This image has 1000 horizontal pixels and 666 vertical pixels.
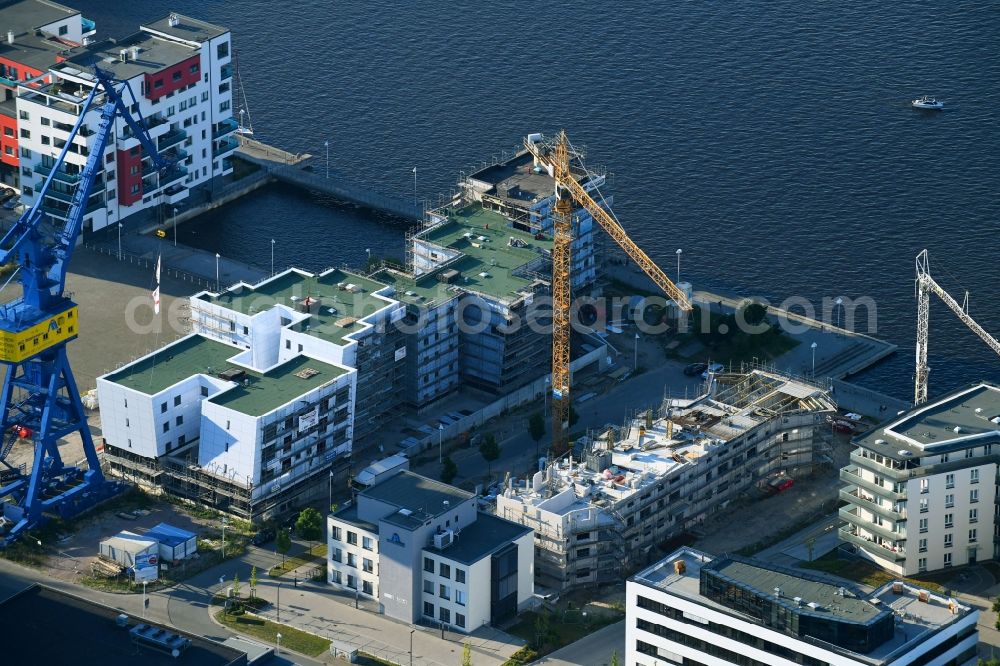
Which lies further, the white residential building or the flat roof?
the flat roof

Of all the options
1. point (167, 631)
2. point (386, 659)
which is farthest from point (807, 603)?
point (167, 631)

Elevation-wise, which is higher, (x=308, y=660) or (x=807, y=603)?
(x=807, y=603)

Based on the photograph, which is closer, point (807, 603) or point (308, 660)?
point (807, 603)

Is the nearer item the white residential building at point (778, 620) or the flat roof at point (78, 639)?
the white residential building at point (778, 620)

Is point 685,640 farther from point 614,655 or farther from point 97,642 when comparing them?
point 97,642
